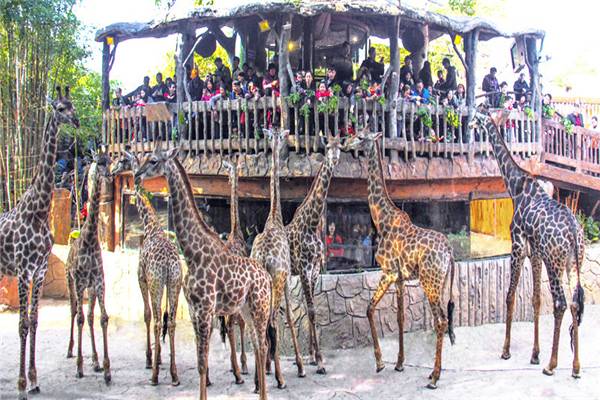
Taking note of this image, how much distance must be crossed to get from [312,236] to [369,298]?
6.38ft

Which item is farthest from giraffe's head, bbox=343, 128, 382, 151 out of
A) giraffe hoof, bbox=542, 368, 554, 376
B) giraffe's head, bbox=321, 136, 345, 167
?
giraffe hoof, bbox=542, 368, 554, 376

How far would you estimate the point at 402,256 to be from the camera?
8.62m

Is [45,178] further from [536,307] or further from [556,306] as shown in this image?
[536,307]

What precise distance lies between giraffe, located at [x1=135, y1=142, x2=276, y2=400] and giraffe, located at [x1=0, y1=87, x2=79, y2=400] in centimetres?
197

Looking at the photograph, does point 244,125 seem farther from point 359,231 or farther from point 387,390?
point 387,390

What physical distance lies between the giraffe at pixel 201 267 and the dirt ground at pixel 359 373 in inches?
57.7

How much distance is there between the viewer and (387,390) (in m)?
8.23

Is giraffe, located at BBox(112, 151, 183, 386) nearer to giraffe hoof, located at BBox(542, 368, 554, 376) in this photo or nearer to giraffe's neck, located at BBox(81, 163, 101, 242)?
giraffe's neck, located at BBox(81, 163, 101, 242)

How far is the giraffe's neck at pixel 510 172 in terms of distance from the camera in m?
9.27

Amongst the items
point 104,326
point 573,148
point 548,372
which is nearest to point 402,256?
point 548,372

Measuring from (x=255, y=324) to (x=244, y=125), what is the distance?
203 inches

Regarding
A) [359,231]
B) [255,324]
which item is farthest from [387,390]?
[359,231]

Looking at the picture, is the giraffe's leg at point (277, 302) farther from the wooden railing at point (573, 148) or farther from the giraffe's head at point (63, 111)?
the wooden railing at point (573, 148)

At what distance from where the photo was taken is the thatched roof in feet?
34.9
